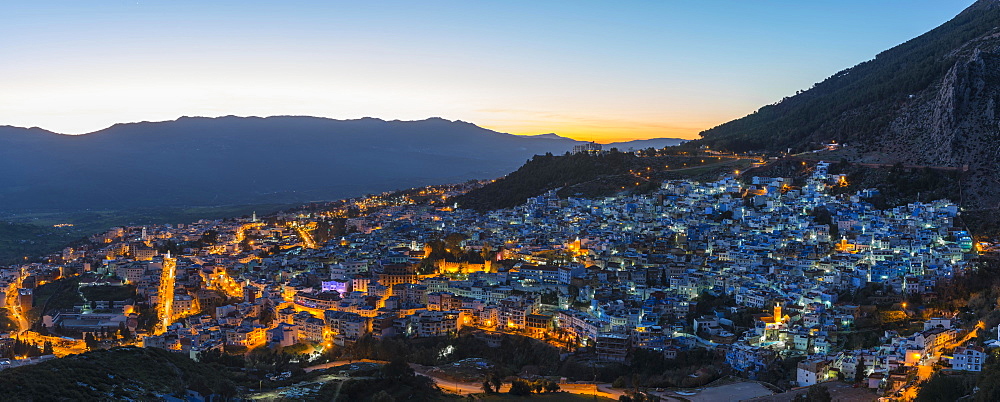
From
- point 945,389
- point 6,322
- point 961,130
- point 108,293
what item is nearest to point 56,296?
point 108,293

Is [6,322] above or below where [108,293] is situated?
below

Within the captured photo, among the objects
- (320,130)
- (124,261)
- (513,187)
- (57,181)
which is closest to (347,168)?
(320,130)

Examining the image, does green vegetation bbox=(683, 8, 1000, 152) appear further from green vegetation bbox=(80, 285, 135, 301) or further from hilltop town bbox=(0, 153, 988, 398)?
green vegetation bbox=(80, 285, 135, 301)

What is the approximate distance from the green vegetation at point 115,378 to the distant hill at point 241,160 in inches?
3390

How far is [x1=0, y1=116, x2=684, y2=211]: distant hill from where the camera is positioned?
112188mm

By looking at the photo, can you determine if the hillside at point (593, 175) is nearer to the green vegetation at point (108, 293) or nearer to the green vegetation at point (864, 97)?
the green vegetation at point (864, 97)

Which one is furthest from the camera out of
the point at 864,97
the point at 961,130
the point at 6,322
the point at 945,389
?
the point at 864,97

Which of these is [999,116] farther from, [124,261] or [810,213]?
[124,261]

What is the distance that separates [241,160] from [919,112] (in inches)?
4957

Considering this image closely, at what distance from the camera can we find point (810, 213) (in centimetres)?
3769

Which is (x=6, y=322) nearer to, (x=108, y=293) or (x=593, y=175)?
(x=108, y=293)

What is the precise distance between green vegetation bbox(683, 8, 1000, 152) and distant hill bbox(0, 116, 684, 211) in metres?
64.8

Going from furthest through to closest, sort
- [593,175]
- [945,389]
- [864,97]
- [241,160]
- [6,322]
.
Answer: [241,160] < [593,175] < [864,97] < [6,322] < [945,389]

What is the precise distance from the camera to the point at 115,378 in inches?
709
